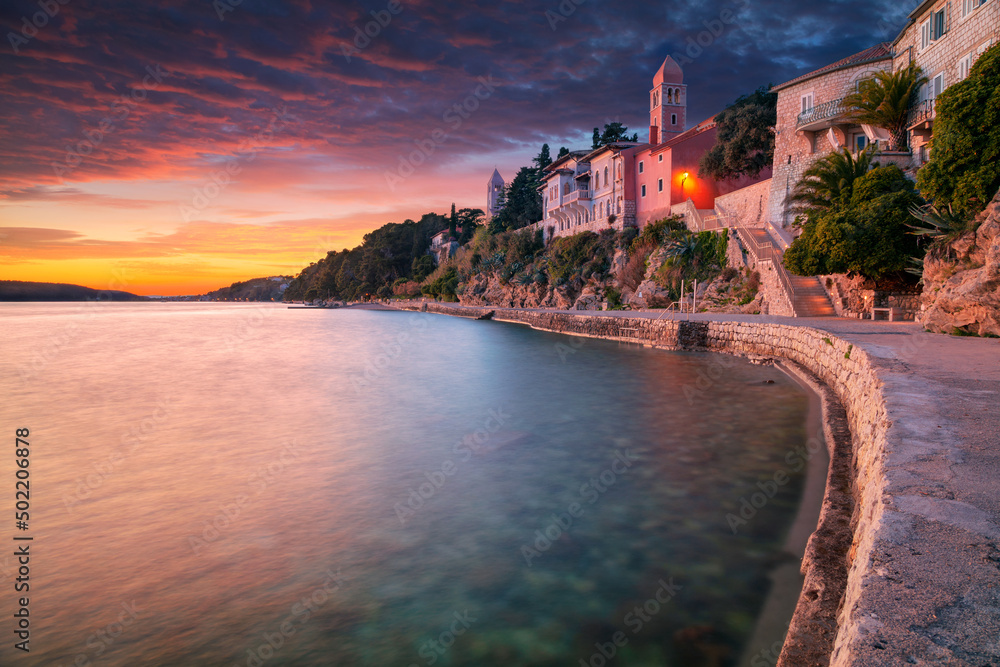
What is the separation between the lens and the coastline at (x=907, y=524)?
202 centimetres

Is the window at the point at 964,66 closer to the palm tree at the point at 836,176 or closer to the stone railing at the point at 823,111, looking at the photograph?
the palm tree at the point at 836,176

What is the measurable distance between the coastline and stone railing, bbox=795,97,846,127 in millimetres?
20286

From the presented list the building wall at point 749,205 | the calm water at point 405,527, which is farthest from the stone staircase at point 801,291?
the calm water at point 405,527

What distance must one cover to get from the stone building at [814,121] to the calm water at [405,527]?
55.6ft

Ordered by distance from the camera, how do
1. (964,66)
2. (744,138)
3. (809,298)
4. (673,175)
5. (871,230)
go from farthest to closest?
(673,175) → (744,138) → (809,298) → (964,66) → (871,230)

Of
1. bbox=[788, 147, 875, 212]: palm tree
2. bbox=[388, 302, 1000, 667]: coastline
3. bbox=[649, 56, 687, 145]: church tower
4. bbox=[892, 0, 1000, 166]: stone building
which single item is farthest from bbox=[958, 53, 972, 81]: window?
bbox=[649, 56, 687, 145]: church tower

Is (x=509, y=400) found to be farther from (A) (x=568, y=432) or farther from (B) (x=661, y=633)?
(B) (x=661, y=633)

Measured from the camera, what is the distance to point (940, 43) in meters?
20.2

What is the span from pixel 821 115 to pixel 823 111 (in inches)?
7.8

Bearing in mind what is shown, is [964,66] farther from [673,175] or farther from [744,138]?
[673,175]

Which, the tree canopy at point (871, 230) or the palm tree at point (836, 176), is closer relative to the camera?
the tree canopy at point (871, 230)

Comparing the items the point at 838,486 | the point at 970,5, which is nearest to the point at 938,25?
the point at 970,5

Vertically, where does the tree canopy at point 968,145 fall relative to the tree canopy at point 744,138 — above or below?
below

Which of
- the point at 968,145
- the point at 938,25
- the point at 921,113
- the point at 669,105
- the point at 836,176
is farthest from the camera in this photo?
the point at 669,105
